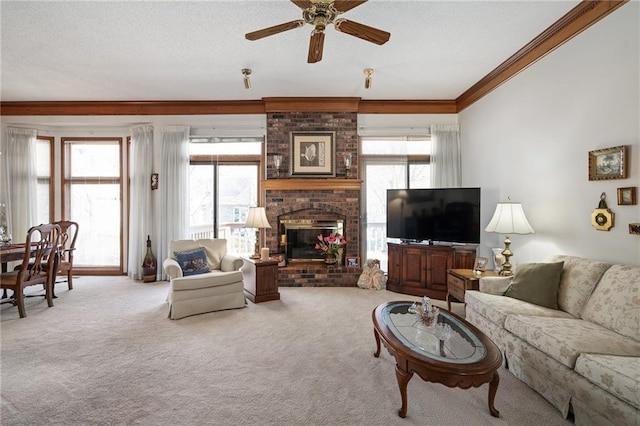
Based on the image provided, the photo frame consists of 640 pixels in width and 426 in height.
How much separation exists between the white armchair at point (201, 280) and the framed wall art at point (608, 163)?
3.90 meters

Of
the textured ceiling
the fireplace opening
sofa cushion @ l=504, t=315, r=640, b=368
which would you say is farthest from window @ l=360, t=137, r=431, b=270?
sofa cushion @ l=504, t=315, r=640, b=368

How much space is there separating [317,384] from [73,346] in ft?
7.87

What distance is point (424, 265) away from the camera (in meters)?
4.59

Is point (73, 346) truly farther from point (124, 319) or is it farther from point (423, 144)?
point (423, 144)

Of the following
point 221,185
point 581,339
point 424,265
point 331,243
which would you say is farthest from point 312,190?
point 581,339

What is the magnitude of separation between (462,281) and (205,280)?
301cm

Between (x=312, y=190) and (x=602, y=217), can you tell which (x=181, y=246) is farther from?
(x=602, y=217)

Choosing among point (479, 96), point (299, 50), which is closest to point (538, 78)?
point (479, 96)

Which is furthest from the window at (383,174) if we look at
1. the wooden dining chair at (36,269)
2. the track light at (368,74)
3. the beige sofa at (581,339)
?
the wooden dining chair at (36,269)

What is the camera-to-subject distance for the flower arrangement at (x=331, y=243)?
517 centimetres

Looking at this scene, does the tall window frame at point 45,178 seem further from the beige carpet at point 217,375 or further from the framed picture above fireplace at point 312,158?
the framed picture above fireplace at point 312,158

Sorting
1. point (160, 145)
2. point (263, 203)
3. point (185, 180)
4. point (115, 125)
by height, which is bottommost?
point (263, 203)

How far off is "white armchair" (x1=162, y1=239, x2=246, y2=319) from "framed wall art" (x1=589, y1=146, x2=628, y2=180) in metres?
3.90

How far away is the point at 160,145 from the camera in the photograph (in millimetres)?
5539
